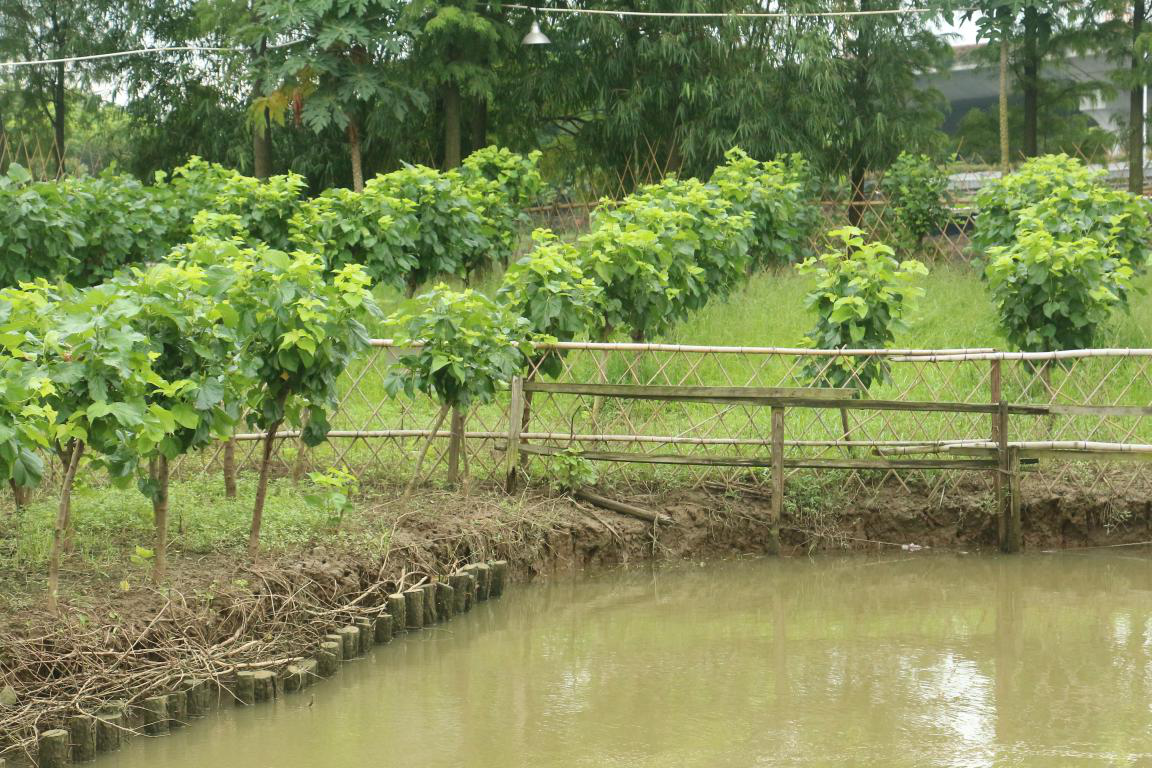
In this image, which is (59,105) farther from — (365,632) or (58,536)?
(58,536)

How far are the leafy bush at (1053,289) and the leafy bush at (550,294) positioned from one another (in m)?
3.13

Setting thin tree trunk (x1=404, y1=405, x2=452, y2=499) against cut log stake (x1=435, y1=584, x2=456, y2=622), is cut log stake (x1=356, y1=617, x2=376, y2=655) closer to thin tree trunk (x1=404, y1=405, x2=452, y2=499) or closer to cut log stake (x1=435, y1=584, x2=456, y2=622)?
cut log stake (x1=435, y1=584, x2=456, y2=622)

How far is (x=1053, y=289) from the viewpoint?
376 inches

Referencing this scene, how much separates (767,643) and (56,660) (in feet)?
11.6

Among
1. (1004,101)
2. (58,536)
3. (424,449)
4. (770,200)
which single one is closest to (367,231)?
(424,449)

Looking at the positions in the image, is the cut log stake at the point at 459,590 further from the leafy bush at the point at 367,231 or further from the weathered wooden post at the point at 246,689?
the leafy bush at the point at 367,231

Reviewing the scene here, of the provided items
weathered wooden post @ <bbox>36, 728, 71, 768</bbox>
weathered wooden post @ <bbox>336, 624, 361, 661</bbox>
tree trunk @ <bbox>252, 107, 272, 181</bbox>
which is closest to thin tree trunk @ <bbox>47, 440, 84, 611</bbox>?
weathered wooden post @ <bbox>36, 728, 71, 768</bbox>

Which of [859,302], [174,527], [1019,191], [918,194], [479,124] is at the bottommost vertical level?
[174,527]

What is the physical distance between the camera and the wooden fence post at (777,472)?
8547 mm

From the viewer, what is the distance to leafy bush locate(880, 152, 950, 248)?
48.1 feet

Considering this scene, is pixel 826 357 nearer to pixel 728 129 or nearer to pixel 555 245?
pixel 555 245

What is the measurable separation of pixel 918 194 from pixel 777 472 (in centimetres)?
706

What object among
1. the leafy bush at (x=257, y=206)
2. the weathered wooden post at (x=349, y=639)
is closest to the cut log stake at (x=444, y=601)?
the weathered wooden post at (x=349, y=639)

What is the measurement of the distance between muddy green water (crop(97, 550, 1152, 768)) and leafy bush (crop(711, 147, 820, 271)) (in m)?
4.73
